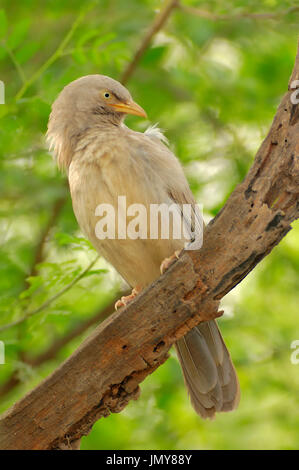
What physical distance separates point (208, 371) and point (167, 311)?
1.18 m

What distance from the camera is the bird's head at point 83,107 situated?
4.77m

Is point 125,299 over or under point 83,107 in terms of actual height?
under

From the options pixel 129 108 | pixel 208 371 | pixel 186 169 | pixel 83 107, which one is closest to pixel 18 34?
pixel 83 107

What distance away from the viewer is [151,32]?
5.52m

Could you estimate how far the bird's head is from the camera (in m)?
4.77

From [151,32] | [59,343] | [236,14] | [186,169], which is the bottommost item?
[59,343]

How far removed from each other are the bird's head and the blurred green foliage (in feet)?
0.98

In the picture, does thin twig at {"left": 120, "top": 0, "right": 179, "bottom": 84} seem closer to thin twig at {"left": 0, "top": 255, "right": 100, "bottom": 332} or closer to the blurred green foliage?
the blurred green foliage

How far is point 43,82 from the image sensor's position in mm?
5027

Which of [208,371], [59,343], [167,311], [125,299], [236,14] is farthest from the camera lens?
[59,343]

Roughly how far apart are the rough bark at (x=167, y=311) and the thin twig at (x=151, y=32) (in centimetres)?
220

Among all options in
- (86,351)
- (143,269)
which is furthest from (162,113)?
(86,351)

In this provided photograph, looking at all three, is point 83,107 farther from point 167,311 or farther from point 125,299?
point 167,311

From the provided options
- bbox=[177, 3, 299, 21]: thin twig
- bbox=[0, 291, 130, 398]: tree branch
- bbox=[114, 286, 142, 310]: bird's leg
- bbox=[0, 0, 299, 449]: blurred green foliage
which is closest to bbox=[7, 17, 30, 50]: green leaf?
bbox=[0, 0, 299, 449]: blurred green foliage
